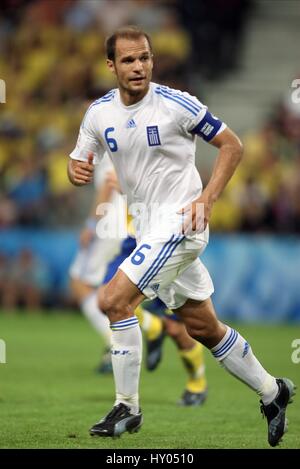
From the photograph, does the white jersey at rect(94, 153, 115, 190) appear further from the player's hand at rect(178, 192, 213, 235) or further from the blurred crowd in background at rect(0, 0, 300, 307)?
the blurred crowd in background at rect(0, 0, 300, 307)

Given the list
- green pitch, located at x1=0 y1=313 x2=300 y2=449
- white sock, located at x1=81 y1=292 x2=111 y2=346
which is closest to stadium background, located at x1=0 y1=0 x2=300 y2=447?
green pitch, located at x1=0 y1=313 x2=300 y2=449

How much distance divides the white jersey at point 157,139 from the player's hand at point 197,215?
15 centimetres

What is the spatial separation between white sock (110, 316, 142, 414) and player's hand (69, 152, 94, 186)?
889 mm

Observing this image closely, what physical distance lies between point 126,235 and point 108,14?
38.6 ft

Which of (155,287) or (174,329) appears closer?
(155,287)

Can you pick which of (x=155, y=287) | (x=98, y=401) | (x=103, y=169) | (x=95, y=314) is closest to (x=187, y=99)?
(x=155, y=287)

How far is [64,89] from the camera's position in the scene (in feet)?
61.6

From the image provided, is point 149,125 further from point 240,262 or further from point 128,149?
point 240,262

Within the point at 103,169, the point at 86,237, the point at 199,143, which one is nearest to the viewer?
the point at 103,169

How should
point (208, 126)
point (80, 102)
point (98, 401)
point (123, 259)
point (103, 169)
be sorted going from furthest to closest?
1. point (80, 102)
2. point (103, 169)
3. point (123, 259)
4. point (98, 401)
5. point (208, 126)

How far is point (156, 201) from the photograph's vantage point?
613cm

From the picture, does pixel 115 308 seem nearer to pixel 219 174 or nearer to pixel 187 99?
pixel 219 174

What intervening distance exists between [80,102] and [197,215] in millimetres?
12990

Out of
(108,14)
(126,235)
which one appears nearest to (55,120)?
(108,14)
